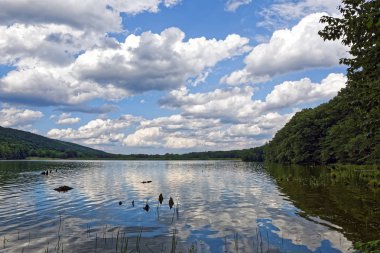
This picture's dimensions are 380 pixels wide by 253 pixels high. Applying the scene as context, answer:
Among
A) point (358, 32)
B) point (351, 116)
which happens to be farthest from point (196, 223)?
point (351, 116)

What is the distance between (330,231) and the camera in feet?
65.5

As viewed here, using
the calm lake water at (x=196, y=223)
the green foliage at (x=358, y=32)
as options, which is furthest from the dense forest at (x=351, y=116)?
the calm lake water at (x=196, y=223)

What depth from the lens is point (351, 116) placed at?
264ft

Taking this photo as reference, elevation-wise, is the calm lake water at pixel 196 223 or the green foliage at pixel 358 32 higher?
the green foliage at pixel 358 32

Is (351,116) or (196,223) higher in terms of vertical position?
(351,116)

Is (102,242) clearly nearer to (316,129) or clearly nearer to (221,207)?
(221,207)

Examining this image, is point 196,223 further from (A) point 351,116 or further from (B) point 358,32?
(A) point 351,116

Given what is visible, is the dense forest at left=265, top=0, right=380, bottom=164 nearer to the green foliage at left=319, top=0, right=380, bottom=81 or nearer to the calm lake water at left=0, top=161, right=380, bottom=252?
the green foliage at left=319, top=0, right=380, bottom=81

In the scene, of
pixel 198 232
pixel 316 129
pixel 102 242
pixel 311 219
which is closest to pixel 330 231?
pixel 311 219

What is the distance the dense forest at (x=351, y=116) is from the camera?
72.2 ft

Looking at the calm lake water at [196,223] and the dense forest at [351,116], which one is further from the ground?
the dense forest at [351,116]

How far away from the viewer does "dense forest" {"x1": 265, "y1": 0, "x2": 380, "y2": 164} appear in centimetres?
2202

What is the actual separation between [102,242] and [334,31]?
19.5 meters

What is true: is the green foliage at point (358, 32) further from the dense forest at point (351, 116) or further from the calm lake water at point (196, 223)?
the calm lake water at point (196, 223)
